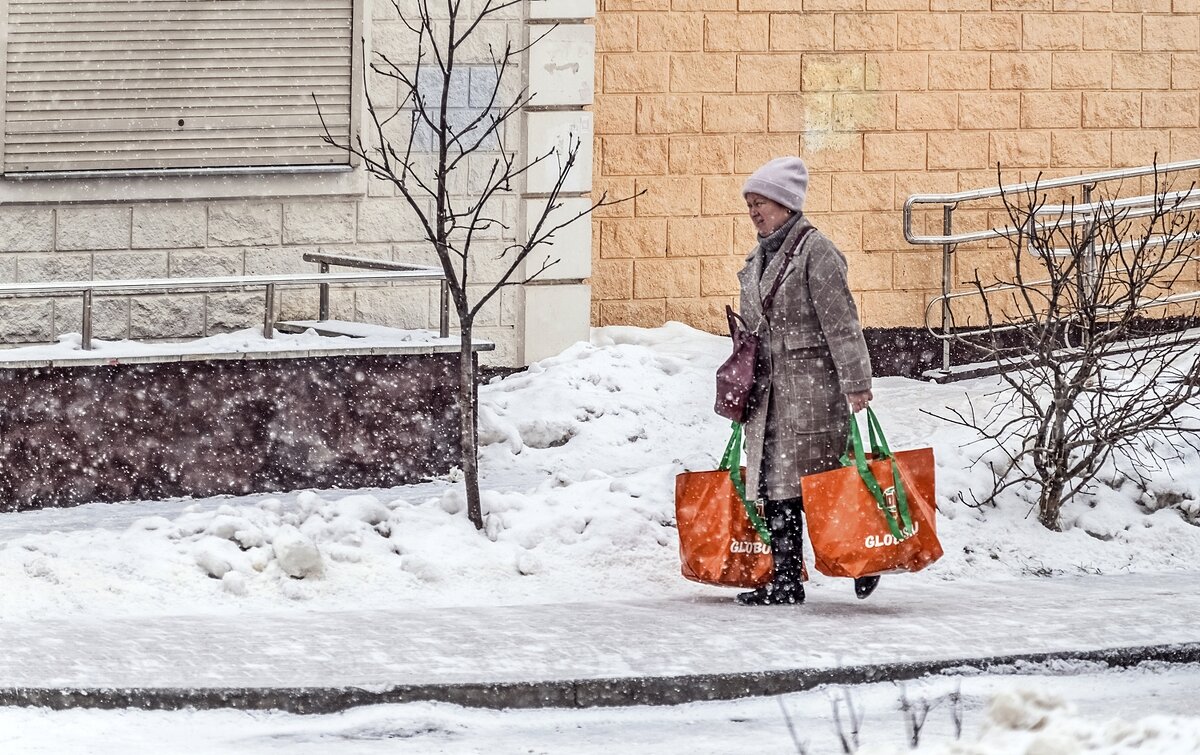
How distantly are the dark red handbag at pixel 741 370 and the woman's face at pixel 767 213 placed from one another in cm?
10

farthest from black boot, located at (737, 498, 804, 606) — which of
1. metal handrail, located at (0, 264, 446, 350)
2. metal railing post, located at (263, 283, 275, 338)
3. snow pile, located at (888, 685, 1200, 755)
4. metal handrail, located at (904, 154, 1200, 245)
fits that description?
metal handrail, located at (904, 154, 1200, 245)

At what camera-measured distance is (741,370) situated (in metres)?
7.11

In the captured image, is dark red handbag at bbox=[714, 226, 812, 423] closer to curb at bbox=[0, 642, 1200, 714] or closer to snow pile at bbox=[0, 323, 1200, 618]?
snow pile at bbox=[0, 323, 1200, 618]

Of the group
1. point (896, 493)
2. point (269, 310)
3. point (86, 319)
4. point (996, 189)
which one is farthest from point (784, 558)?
point (996, 189)

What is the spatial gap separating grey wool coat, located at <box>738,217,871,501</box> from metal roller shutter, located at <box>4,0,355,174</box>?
4664 millimetres

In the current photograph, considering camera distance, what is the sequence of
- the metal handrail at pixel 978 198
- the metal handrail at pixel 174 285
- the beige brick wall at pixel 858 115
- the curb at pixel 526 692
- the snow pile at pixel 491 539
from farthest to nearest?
the beige brick wall at pixel 858 115, the metal handrail at pixel 978 198, the metal handrail at pixel 174 285, the snow pile at pixel 491 539, the curb at pixel 526 692

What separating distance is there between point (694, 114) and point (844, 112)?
40.6 inches

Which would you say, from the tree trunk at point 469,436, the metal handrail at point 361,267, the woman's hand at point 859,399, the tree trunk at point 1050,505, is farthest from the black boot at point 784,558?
the metal handrail at point 361,267

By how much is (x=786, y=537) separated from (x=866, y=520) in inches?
14.9

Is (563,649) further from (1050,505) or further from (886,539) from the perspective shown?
(1050,505)

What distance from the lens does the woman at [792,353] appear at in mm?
6977

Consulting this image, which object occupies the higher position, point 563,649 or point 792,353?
point 792,353

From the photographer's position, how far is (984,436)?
28.1 ft

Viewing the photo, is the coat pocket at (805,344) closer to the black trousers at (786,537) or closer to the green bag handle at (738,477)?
the green bag handle at (738,477)
